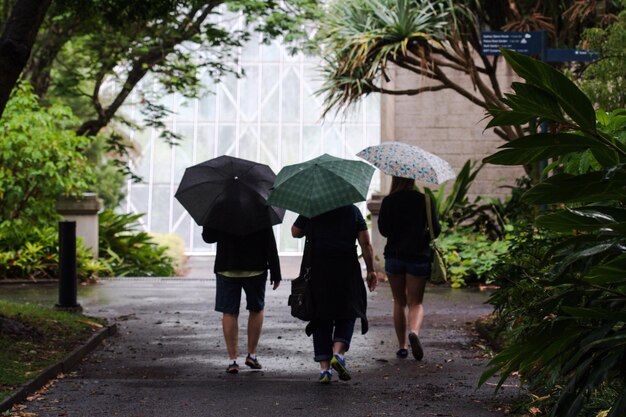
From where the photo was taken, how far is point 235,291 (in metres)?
9.59

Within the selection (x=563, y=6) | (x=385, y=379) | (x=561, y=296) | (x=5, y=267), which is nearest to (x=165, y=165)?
(x=5, y=267)

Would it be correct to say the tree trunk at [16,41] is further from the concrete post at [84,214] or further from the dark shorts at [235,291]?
the concrete post at [84,214]

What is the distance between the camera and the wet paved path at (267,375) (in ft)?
25.7

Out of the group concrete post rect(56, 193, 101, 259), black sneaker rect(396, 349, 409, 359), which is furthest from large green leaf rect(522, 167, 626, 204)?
concrete post rect(56, 193, 101, 259)

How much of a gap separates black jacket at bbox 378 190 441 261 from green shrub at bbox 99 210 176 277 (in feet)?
42.5

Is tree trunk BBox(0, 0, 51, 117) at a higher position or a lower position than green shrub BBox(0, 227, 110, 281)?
higher

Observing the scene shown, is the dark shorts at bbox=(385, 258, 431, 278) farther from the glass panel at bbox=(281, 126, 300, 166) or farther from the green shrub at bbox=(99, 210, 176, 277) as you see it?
the glass panel at bbox=(281, 126, 300, 166)

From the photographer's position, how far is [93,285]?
18.7 m

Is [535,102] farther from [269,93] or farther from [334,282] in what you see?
[269,93]

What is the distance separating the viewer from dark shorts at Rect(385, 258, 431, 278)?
1026 centimetres

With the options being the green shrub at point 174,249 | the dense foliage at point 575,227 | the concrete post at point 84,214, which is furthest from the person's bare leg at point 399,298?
the green shrub at point 174,249

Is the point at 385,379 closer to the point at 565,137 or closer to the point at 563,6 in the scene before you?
the point at 565,137

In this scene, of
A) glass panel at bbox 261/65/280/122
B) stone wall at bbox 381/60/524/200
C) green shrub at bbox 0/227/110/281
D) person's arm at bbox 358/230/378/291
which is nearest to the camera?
person's arm at bbox 358/230/378/291

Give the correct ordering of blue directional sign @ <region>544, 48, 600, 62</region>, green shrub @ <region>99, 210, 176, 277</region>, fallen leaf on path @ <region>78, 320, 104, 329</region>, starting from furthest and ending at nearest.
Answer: green shrub @ <region>99, 210, 176, 277</region>, blue directional sign @ <region>544, 48, 600, 62</region>, fallen leaf on path @ <region>78, 320, 104, 329</region>
